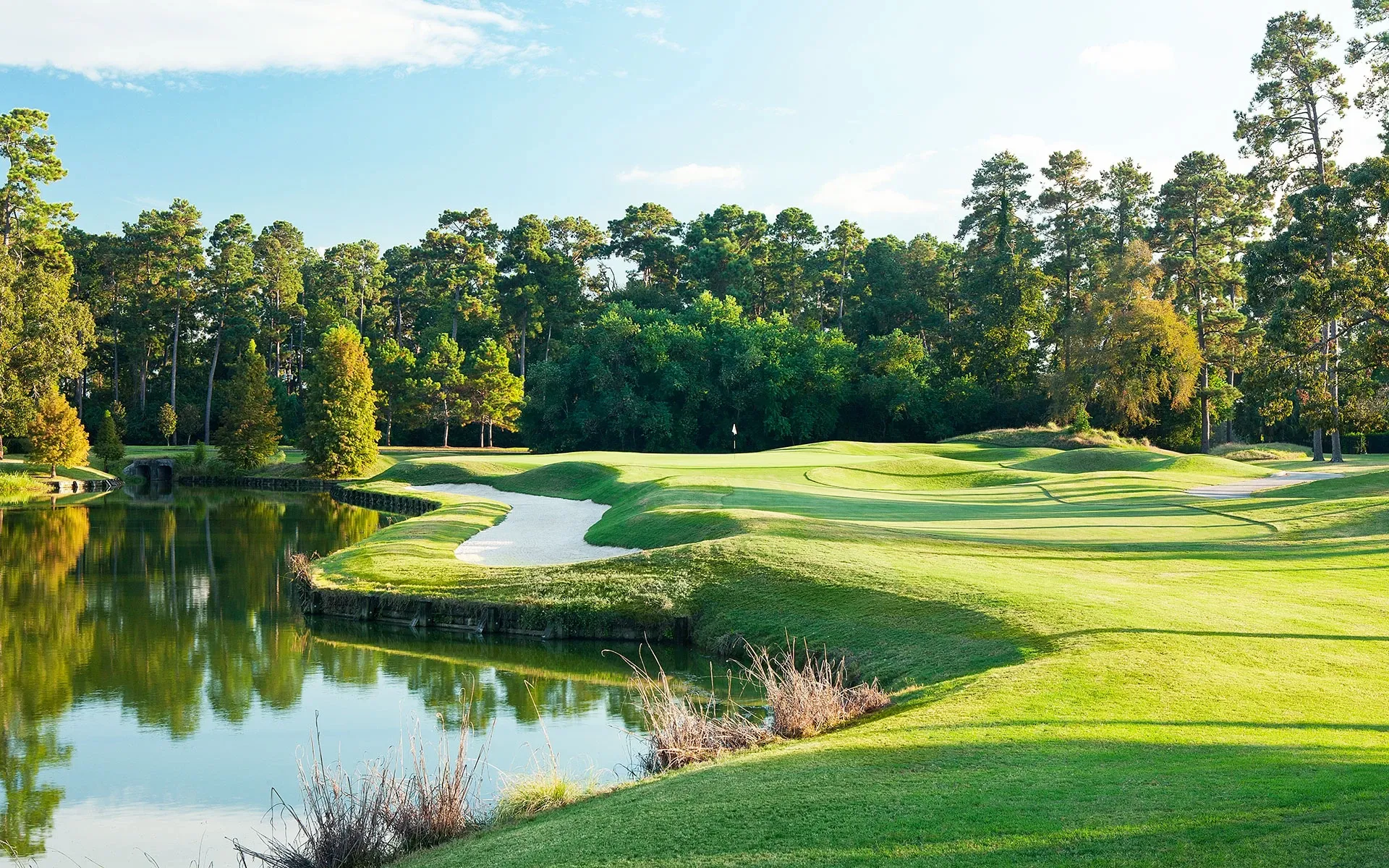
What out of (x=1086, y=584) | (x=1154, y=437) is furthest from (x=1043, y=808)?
(x=1154, y=437)

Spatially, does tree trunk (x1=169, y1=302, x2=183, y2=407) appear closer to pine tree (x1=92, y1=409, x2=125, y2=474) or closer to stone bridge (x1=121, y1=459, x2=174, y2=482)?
stone bridge (x1=121, y1=459, x2=174, y2=482)

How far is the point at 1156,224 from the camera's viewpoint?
66500 mm

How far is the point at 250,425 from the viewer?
61250 millimetres

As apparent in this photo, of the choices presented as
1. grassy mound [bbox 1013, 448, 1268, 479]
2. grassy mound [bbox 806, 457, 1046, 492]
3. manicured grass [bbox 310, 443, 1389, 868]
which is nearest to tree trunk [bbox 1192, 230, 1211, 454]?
grassy mound [bbox 1013, 448, 1268, 479]

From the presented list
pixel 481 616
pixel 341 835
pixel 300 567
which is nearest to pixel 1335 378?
pixel 481 616

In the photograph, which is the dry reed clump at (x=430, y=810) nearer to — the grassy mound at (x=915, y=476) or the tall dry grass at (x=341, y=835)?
the tall dry grass at (x=341, y=835)

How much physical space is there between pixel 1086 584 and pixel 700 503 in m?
13.7

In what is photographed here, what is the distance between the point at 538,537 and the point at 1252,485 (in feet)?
70.4

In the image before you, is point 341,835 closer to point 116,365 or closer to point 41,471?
point 41,471

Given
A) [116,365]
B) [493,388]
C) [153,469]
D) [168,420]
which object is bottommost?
[153,469]

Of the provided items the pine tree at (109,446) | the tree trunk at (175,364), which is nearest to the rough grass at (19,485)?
the pine tree at (109,446)

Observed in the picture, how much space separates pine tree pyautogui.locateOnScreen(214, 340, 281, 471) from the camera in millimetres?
60531

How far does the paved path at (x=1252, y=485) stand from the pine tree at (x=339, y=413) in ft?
142

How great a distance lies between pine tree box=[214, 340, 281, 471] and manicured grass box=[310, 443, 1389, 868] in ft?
119
